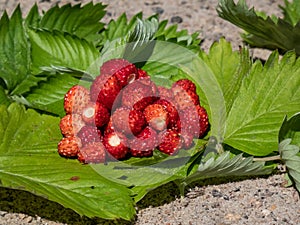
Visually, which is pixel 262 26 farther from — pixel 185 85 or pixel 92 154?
pixel 92 154

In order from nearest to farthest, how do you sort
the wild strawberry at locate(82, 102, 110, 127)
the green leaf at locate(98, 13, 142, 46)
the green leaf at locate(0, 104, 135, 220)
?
the green leaf at locate(0, 104, 135, 220)
the wild strawberry at locate(82, 102, 110, 127)
the green leaf at locate(98, 13, 142, 46)

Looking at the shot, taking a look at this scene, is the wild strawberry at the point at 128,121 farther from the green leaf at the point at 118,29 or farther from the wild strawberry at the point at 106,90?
the green leaf at the point at 118,29

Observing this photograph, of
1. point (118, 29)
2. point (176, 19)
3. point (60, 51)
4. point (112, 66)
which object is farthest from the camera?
point (176, 19)

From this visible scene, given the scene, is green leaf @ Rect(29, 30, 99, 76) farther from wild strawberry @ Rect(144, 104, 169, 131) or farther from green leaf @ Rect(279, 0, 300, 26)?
green leaf @ Rect(279, 0, 300, 26)

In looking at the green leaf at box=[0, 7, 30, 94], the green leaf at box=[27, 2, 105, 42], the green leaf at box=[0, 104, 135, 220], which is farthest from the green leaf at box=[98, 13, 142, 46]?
the green leaf at box=[0, 104, 135, 220]

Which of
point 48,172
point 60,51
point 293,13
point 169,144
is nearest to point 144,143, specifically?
point 169,144

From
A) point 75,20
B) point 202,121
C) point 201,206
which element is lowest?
point 201,206

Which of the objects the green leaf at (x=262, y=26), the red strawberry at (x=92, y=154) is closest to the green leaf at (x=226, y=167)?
the red strawberry at (x=92, y=154)

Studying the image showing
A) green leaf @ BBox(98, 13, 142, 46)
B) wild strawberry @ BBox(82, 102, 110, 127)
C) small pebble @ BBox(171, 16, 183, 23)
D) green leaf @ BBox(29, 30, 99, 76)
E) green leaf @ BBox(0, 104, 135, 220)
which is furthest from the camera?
small pebble @ BBox(171, 16, 183, 23)
